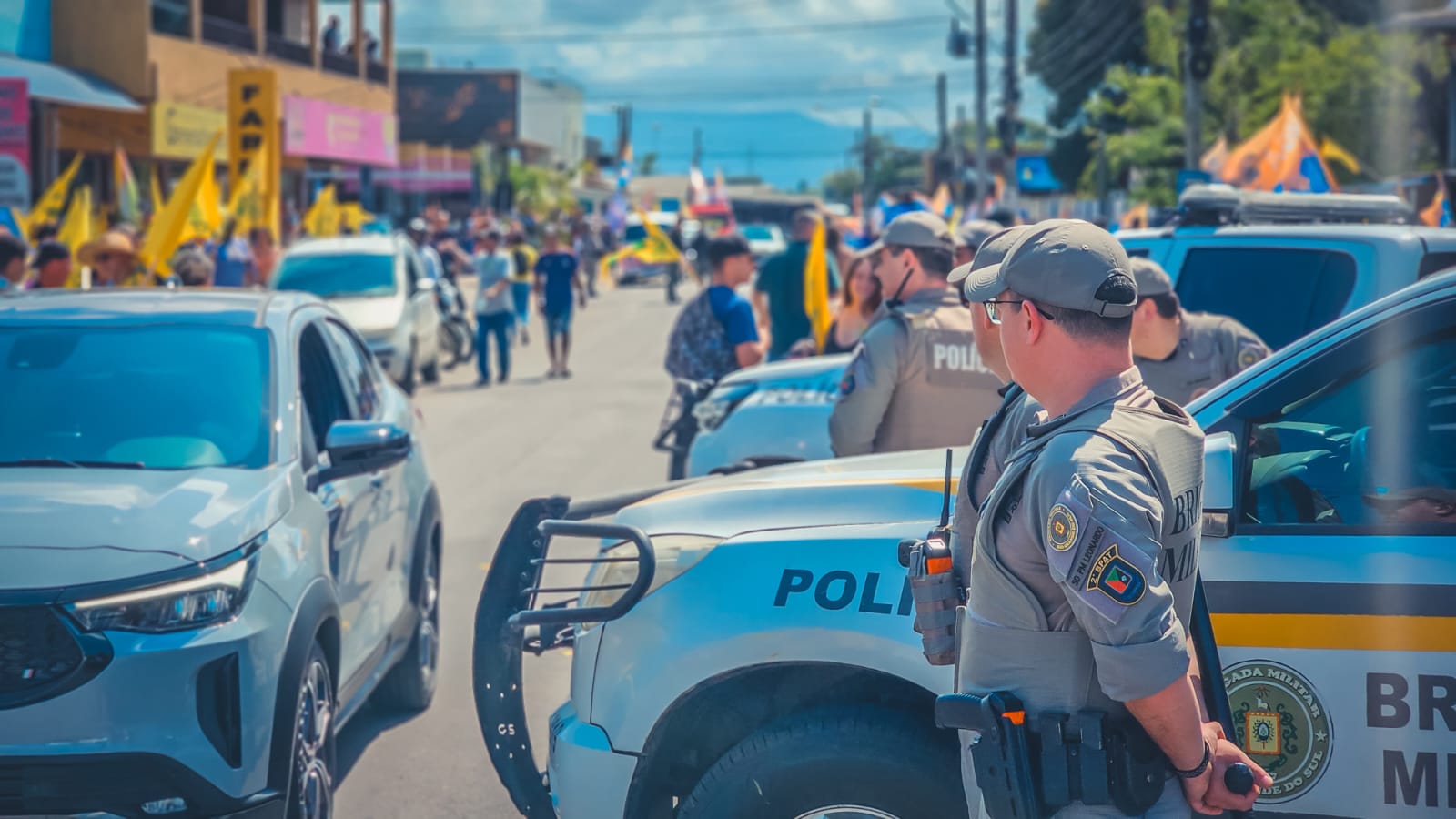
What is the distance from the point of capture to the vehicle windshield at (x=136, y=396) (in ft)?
15.9

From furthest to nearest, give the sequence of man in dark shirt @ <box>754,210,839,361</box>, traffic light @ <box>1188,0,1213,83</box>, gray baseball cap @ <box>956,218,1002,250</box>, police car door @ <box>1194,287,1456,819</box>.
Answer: traffic light @ <box>1188,0,1213,83</box> → man in dark shirt @ <box>754,210,839,361</box> → gray baseball cap @ <box>956,218,1002,250</box> → police car door @ <box>1194,287,1456,819</box>

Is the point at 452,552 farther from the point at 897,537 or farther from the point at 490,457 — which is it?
the point at 897,537

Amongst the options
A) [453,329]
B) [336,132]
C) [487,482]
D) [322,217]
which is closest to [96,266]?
[487,482]

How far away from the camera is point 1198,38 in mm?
18797

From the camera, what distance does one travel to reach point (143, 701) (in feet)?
12.9

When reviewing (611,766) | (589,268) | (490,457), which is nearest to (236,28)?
(589,268)

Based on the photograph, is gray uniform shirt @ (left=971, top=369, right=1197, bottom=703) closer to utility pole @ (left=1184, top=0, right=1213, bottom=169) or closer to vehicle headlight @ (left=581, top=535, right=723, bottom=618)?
vehicle headlight @ (left=581, top=535, right=723, bottom=618)

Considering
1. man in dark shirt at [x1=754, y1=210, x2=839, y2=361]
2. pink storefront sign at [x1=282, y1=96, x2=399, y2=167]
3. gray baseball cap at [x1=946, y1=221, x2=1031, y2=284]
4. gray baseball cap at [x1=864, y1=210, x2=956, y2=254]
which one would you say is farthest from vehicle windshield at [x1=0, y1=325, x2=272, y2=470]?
pink storefront sign at [x1=282, y1=96, x2=399, y2=167]

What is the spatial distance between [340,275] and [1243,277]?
12.3m

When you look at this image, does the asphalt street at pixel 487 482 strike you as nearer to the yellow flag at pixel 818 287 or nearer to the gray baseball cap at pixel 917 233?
the yellow flag at pixel 818 287

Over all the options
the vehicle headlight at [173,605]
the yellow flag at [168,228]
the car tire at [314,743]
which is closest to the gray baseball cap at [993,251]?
the vehicle headlight at [173,605]

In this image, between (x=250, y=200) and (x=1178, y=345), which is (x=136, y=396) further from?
(x=250, y=200)

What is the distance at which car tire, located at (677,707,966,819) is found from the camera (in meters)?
3.32

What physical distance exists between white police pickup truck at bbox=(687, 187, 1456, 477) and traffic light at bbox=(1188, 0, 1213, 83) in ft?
38.1
